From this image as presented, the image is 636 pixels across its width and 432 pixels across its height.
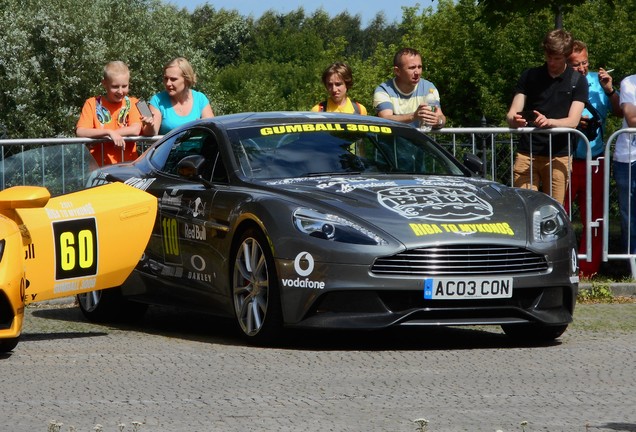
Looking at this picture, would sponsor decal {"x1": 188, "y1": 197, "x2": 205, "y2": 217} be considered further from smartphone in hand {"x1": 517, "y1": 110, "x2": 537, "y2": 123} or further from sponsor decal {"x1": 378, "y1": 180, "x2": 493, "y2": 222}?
smartphone in hand {"x1": 517, "y1": 110, "x2": 537, "y2": 123}

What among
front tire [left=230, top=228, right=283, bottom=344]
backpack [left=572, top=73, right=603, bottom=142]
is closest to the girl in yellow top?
backpack [left=572, top=73, right=603, bottom=142]

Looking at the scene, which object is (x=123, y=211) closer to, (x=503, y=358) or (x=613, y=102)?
(x=503, y=358)

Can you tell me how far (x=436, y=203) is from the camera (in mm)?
9211

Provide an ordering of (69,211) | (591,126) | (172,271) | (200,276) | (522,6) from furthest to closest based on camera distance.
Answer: (522,6) → (591,126) → (172,271) → (200,276) → (69,211)

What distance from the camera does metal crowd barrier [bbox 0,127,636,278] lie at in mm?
13023

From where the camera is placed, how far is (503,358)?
873 cm

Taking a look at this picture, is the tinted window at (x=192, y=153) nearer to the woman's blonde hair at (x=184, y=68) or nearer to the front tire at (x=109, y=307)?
the front tire at (x=109, y=307)

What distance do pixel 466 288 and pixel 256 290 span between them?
134 centimetres

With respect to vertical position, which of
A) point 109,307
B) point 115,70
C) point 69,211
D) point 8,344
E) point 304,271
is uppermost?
point 115,70

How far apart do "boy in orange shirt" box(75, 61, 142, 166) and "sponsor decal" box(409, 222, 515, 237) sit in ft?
15.8

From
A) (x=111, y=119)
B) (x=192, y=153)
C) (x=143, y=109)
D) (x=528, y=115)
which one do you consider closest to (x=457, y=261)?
(x=192, y=153)

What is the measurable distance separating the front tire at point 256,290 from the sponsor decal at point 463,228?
94cm

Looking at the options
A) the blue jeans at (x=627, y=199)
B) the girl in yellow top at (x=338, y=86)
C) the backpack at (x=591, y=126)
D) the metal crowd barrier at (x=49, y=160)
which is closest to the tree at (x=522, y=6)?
the backpack at (x=591, y=126)

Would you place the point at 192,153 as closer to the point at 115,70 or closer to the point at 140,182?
the point at 140,182
